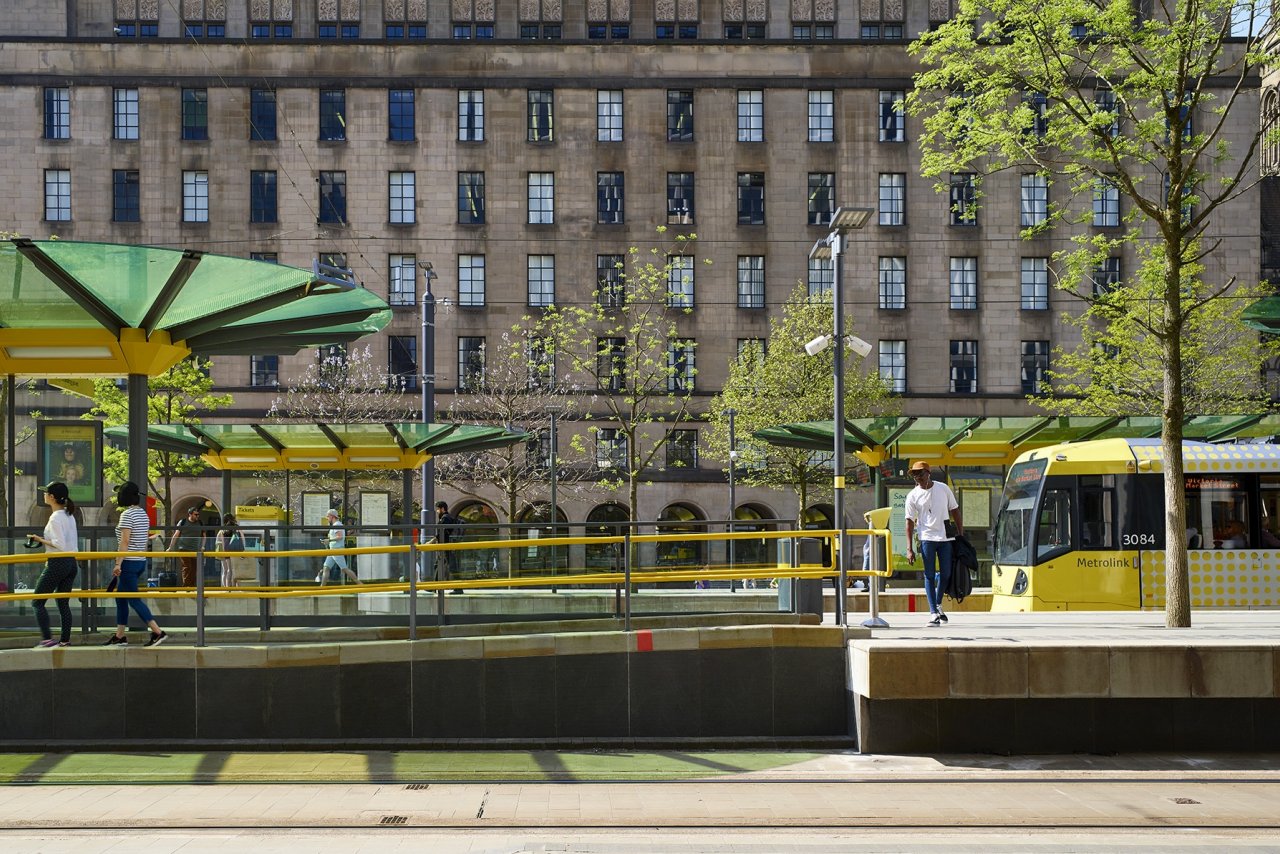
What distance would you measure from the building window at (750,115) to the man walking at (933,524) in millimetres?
37810

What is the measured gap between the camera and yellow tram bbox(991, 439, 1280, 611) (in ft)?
71.0

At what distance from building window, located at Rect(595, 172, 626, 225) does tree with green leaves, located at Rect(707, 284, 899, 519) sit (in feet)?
25.5

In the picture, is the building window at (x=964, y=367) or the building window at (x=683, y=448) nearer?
the building window at (x=683, y=448)

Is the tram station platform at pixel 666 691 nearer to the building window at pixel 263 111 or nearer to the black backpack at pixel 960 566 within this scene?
the black backpack at pixel 960 566

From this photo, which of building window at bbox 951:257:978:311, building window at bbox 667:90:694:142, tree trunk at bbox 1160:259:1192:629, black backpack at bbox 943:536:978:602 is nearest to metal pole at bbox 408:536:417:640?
black backpack at bbox 943:536:978:602

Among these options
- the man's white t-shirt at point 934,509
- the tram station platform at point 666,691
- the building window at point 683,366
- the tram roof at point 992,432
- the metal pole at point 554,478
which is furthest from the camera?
the building window at point 683,366

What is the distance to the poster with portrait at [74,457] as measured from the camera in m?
18.3

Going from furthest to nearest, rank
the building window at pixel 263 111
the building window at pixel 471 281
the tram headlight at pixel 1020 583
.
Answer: the building window at pixel 471 281, the building window at pixel 263 111, the tram headlight at pixel 1020 583

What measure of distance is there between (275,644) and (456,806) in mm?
3890

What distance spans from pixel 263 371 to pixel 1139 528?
35726 millimetres

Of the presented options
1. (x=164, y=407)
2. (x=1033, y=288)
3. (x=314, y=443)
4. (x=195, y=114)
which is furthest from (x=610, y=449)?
(x=314, y=443)

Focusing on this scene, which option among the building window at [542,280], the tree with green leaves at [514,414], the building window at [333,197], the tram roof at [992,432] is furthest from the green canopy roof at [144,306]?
the building window at [333,197]

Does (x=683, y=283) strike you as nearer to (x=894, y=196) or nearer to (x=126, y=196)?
(x=894, y=196)

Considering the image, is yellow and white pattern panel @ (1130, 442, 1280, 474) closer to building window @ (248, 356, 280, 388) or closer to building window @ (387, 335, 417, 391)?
building window @ (387, 335, 417, 391)
